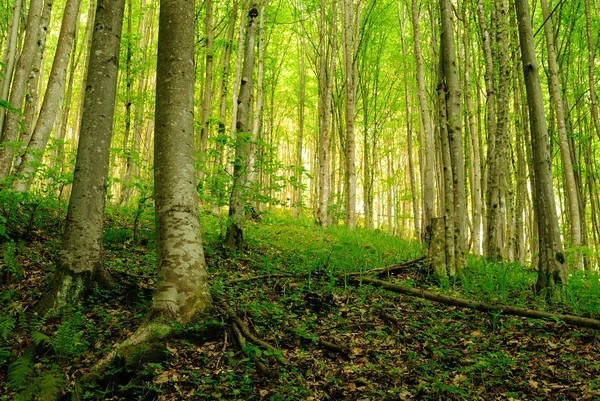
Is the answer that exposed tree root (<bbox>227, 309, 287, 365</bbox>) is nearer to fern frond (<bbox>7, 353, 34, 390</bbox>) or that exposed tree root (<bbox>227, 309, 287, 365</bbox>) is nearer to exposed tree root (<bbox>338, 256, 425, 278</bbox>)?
fern frond (<bbox>7, 353, 34, 390</bbox>)

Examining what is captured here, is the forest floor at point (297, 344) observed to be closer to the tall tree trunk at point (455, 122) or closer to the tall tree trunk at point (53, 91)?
the tall tree trunk at point (455, 122)

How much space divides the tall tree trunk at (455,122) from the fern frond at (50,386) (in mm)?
5239

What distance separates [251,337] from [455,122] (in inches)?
178

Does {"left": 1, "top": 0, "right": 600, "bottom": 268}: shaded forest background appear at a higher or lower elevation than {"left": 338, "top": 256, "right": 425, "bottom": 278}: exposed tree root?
higher

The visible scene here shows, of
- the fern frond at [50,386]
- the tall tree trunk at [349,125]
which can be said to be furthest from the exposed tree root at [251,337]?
the tall tree trunk at [349,125]

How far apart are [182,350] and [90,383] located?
2.28ft

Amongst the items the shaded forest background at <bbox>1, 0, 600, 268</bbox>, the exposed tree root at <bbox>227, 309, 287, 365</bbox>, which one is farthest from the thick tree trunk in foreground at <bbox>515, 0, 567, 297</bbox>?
the exposed tree root at <bbox>227, 309, 287, 365</bbox>

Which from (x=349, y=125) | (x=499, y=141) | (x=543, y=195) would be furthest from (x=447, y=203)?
(x=349, y=125)

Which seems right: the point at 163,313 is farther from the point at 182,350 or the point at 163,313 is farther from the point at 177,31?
the point at 177,31

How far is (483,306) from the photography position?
4445 mm

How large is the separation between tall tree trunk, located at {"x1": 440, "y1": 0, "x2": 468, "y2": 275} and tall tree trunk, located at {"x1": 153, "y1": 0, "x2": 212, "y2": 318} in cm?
417

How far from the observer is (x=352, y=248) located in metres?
7.75

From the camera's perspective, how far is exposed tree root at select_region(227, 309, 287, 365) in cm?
331

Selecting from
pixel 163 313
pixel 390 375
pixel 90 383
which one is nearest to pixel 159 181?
pixel 163 313
